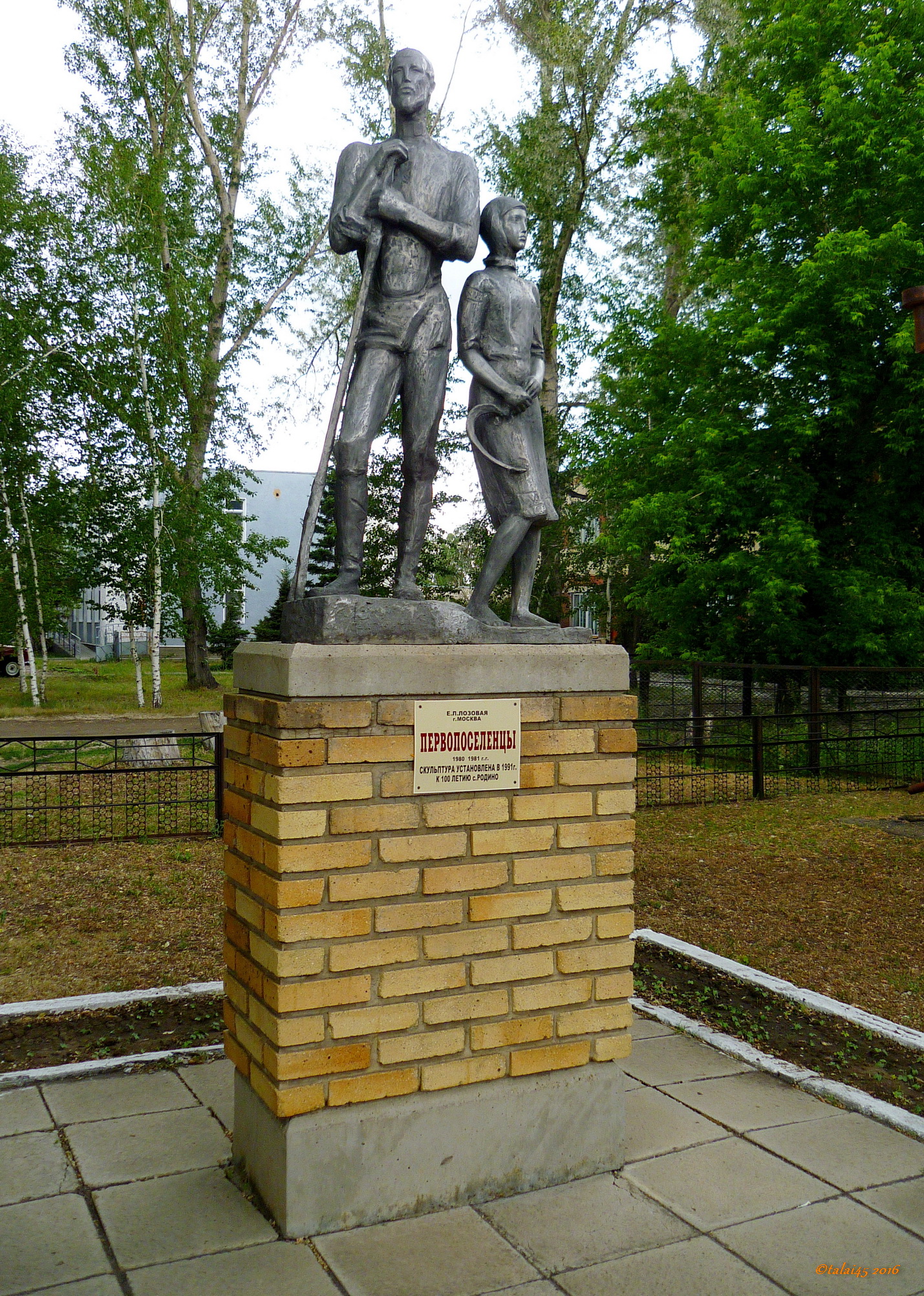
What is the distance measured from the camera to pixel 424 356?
3.34 metres

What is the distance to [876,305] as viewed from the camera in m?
15.1

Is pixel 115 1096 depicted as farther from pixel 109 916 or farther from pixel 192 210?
pixel 192 210

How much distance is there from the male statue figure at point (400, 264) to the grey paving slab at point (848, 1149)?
225 cm

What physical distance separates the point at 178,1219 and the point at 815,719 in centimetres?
1116

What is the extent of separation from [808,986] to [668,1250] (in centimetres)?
304

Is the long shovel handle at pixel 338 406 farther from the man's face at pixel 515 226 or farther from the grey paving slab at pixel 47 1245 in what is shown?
the grey paving slab at pixel 47 1245

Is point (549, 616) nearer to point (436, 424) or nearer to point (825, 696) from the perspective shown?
point (825, 696)

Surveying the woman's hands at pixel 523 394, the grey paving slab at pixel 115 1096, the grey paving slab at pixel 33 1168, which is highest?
the woman's hands at pixel 523 394

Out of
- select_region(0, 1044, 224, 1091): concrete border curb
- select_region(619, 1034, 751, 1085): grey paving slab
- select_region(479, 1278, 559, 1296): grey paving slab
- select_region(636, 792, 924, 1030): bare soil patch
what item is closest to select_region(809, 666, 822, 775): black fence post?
select_region(636, 792, 924, 1030): bare soil patch

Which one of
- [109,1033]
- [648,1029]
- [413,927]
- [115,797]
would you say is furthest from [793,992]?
[115,797]

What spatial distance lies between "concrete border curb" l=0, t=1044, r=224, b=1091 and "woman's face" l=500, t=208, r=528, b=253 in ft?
11.1

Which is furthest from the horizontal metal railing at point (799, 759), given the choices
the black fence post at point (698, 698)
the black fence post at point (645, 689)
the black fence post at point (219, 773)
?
the black fence post at point (219, 773)

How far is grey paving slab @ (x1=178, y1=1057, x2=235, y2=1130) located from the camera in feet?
11.9

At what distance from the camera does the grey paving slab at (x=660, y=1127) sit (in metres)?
3.39
